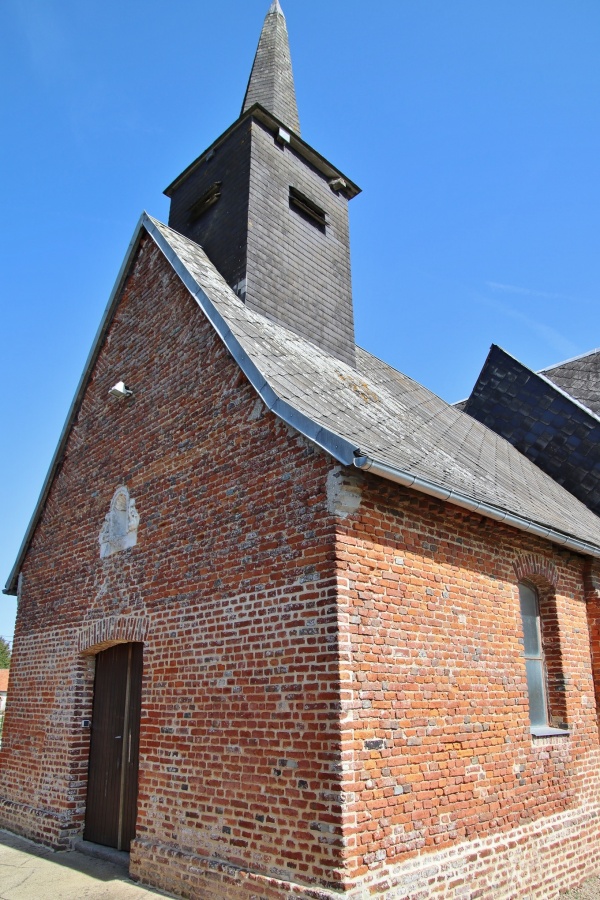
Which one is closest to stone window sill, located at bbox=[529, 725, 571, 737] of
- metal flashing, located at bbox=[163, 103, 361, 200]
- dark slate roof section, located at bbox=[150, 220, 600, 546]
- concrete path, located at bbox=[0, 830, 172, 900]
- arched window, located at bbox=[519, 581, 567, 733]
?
arched window, located at bbox=[519, 581, 567, 733]

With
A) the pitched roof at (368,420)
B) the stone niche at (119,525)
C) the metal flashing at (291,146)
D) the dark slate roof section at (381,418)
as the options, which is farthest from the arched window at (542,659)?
the metal flashing at (291,146)

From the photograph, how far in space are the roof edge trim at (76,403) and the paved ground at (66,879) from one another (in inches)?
169

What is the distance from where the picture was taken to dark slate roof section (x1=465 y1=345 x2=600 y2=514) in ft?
39.3

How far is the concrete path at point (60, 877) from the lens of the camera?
6277 mm

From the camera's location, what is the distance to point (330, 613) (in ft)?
17.6

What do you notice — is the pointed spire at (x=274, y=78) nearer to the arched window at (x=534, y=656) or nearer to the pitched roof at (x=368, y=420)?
the pitched roof at (x=368, y=420)

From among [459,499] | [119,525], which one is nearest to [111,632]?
[119,525]

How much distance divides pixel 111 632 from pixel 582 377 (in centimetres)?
1096

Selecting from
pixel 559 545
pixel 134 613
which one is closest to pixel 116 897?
pixel 134 613

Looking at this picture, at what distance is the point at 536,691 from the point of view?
7.83 m

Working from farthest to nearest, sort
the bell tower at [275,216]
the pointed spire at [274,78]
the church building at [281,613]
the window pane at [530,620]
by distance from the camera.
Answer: the pointed spire at [274,78]
the bell tower at [275,216]
the window pane at [530,620]
the church building at [281,613]

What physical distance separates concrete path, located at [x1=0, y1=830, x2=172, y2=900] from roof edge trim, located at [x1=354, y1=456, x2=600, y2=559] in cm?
439

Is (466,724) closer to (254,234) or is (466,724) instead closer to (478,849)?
(478,849)

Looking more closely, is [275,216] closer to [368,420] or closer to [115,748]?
[368,420]
